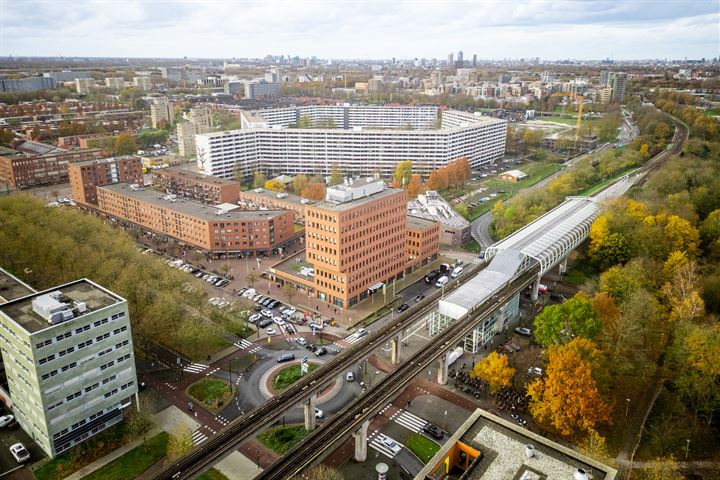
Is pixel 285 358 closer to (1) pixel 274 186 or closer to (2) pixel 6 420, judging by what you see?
(2) pixel 6 420

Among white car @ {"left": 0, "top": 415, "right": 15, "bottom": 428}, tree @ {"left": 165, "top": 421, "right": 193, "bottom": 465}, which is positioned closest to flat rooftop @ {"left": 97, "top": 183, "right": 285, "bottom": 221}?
white car @ {"left": 0, "top": 415, "right": 15, "bottom": 428}

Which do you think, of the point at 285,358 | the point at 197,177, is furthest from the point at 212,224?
the point at 285,358

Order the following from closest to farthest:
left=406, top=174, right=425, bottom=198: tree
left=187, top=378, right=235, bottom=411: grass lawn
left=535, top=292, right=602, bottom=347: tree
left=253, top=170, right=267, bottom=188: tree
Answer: left=187, top=378, right=235, bottom=411: grass lawn
left=535, top=292, right=602, bottom=347: tree
left=406, top=174, right=425, bottom=198: tree
left=253, top=170, right=267, bottom=188: tree

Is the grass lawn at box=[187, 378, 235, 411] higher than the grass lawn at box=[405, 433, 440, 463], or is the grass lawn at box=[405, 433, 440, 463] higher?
the grass lawn at box=[187, 378, 235, 411]

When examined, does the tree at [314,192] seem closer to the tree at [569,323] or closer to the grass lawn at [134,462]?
the tree at [569,323]

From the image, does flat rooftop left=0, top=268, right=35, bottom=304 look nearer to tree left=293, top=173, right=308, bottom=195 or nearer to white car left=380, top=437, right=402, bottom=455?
white car left=380, top=437, right=402, bottom=455

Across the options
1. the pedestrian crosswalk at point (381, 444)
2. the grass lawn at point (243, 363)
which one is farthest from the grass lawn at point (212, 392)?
the pedestrian crosswalk at point (381, 444)

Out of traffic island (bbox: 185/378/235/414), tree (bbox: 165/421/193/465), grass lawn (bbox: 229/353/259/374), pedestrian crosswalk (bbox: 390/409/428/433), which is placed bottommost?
pedestrian crosswalk (bbox: 390/409/428/433)
